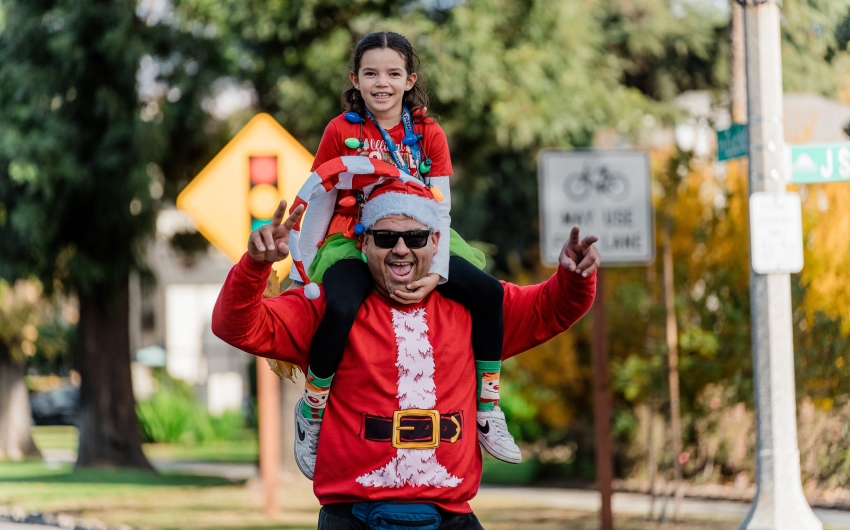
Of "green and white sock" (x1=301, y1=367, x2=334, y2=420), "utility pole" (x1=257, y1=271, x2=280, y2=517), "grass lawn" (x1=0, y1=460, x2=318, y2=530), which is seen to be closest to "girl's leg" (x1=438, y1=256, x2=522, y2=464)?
"green and white sock" (x1=301, y1=367, x2=334, y2=420)

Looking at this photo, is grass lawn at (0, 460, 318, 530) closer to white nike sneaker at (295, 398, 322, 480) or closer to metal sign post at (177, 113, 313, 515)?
metal sign post at (177, 113, 313, 515)

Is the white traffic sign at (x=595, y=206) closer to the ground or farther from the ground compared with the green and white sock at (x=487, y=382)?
farther from the ground

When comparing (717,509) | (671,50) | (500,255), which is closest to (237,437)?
(500,255)

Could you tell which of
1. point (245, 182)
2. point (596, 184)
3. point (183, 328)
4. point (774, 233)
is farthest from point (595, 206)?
point (183, 328)

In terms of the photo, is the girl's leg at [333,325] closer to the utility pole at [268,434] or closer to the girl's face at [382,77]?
the girl's face at [382,77]

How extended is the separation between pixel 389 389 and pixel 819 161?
15.5 ft

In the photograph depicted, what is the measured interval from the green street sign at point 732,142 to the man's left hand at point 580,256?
172 inches

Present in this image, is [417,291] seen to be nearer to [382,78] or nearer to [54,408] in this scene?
[382,78]

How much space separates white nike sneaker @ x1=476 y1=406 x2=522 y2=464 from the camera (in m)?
4.02

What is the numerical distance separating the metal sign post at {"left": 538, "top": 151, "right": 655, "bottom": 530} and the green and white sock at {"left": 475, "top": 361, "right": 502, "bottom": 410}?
483 centimetres

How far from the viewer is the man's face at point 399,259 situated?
3.77 meters

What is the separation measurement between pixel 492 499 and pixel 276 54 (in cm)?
571

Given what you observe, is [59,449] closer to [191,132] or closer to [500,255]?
[500,255]

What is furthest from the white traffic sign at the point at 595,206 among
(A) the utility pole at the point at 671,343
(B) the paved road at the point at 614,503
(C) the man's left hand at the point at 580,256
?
(C) the man's left hand at the point at 580,256
